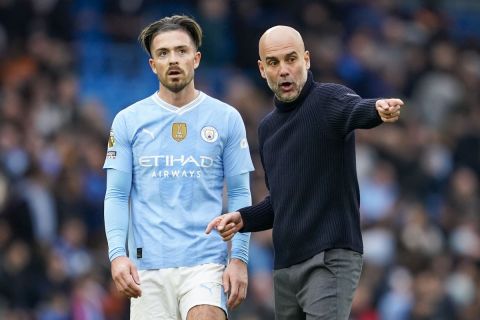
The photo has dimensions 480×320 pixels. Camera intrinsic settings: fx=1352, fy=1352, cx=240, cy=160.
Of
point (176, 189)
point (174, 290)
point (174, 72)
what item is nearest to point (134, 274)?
point (174, 290)

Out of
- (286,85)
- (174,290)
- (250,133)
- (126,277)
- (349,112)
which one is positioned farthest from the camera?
(250,133)

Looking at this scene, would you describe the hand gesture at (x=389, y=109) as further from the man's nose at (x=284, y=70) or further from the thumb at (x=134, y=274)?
the thumb at (x=134, y=274)

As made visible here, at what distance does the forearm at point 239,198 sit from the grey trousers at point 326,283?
0.40 m

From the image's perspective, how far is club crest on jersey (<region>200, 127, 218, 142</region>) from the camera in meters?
7.94

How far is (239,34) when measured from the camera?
1869cm

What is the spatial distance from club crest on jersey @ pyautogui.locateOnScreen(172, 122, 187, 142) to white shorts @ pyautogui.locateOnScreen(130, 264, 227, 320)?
76 centimetres

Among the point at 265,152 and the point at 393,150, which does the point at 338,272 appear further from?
the point at 393,150

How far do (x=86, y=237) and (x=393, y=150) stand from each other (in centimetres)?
474

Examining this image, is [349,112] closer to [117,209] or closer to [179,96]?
[179,96]

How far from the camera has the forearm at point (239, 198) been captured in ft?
26.0

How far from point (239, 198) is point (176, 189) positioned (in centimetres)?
42

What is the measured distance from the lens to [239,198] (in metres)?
8.05

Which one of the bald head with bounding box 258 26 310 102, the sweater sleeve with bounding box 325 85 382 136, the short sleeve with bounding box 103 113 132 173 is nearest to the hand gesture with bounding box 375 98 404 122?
the sweater sleeve with bounding box 325 85 382 136

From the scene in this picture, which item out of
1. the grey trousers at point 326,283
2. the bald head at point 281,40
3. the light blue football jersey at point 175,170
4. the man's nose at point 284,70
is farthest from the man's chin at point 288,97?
the grey trousers at point 326,283
